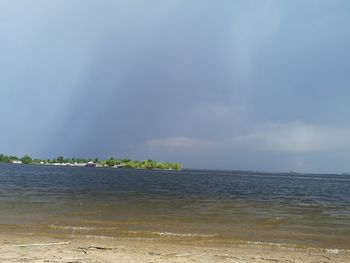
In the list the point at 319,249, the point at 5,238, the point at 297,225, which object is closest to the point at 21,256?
the point at 5,238

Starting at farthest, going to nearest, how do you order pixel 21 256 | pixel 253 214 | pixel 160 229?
pixel 253 214
pixel 160 229
pixel 21 256

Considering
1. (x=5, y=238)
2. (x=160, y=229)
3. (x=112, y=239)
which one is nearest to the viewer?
(x=5, y=238)

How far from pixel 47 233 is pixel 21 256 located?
6.53 m

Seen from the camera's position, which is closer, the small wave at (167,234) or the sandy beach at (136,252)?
the sandy beach at (136,252)

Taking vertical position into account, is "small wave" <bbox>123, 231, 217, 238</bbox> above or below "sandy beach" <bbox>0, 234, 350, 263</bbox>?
below

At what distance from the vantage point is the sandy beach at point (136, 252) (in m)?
12.6

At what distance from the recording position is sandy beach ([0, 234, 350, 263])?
41.3ft

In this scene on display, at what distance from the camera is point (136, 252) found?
14188mm

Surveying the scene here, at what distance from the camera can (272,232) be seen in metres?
21.3

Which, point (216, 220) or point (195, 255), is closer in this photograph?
point (195, 255)

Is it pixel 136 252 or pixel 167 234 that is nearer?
pixel 136 252

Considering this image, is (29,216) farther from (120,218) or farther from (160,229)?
(160,229)

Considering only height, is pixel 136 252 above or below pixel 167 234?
above

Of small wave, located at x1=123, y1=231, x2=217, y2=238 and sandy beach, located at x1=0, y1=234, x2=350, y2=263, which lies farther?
small wave, located at x1=123, y1=231, x2=217, y2=238
